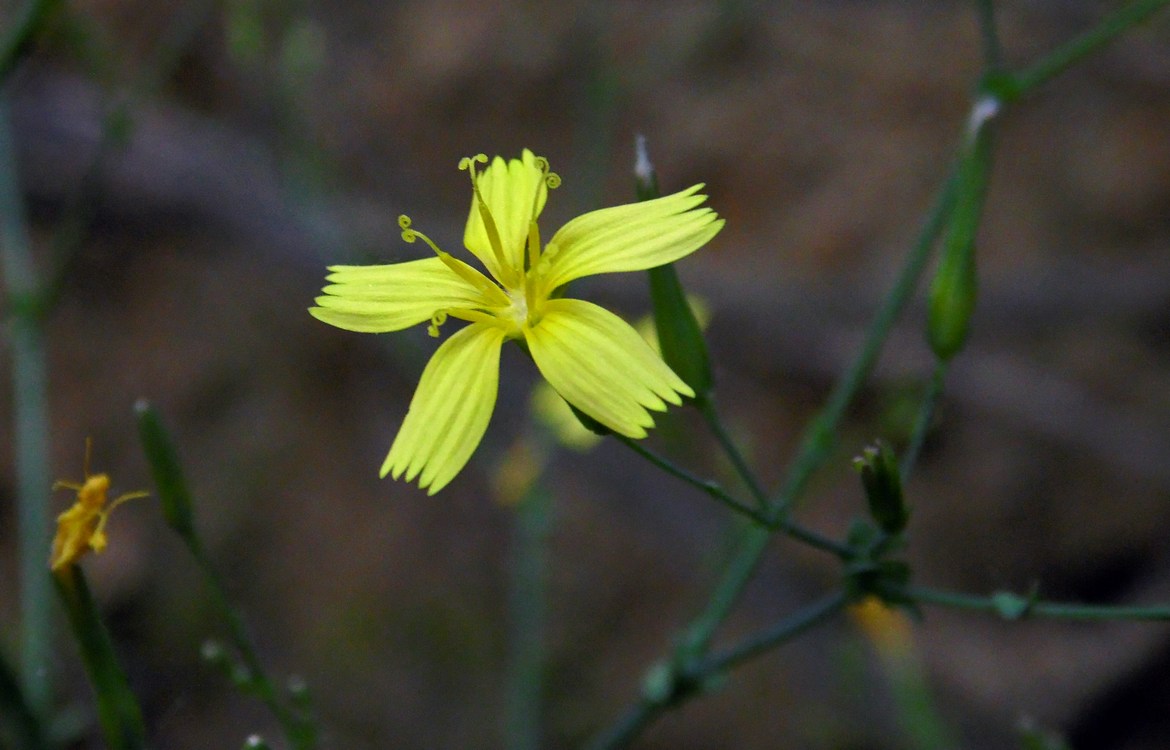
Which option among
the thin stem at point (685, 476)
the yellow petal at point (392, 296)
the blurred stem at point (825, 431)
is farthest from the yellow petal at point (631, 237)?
the blurred stem at point (825, 431)

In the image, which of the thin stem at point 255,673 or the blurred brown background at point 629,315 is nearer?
the thin stem at point 255,673

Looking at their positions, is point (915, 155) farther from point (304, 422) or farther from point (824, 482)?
point (304, 422)

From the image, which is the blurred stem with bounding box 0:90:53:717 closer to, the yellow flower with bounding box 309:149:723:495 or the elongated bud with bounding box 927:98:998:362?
the yellow flower with bounding box 309:149:723:495

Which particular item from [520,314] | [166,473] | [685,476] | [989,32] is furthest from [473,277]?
[989,32]

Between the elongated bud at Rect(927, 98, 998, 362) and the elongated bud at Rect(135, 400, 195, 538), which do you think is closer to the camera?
the elongated bud at Rect(135, 400, 195, 538)

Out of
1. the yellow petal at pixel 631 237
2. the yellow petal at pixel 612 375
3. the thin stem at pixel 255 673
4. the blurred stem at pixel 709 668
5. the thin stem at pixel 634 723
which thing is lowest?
the thin stem at pixel 634 723

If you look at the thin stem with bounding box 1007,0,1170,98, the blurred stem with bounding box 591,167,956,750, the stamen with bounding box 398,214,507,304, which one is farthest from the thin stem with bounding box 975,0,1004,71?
the stamen with bounding box 398,214,507,304

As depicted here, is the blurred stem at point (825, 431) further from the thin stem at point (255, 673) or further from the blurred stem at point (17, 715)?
the blurred stem at point (17, 715)

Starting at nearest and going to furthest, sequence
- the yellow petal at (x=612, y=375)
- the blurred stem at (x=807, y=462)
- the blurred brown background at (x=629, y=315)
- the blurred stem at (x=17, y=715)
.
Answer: the yellow petal at (x=612, y=375) < the blurred stem at (x=17, y=715) < the blurred stem at (x=807, y=462) < the blurred brown background at (x=629, y=315)
